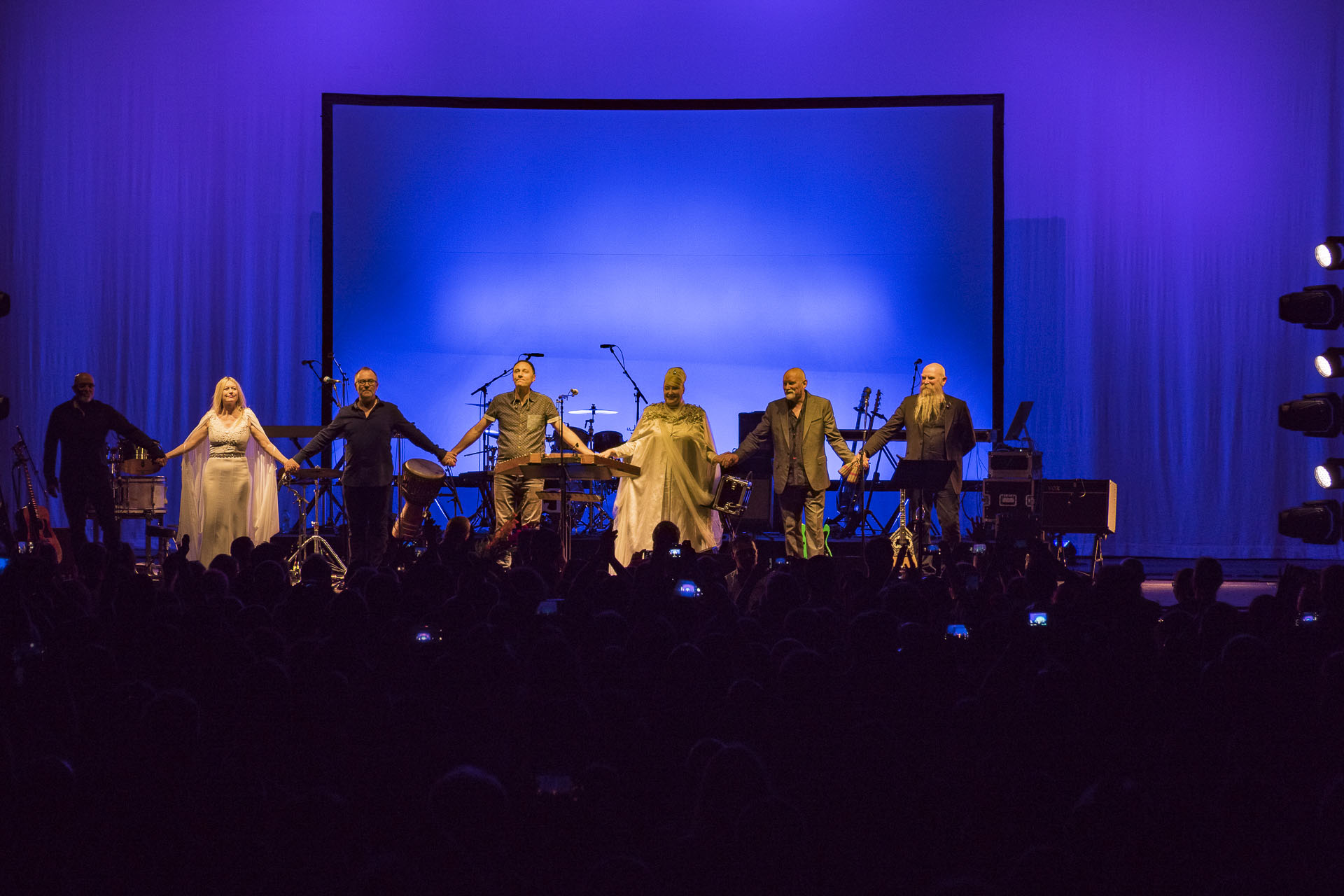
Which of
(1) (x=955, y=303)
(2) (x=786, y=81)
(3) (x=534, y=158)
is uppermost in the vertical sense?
(2) (x=786, y=81)

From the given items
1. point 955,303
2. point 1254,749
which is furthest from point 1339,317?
point 955,303

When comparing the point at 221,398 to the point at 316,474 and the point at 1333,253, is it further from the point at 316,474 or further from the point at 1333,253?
the point at 1333,253

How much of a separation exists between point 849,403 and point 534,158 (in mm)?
4276

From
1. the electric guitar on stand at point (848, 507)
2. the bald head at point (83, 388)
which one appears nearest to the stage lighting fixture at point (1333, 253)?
the electric guitar on stand at point (848, 507)

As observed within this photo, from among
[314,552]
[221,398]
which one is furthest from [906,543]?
[221,398]

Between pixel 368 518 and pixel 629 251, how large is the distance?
5338 mm

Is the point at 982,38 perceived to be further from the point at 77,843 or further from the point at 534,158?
the point at 77,843

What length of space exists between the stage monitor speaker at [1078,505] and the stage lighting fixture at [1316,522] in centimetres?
591

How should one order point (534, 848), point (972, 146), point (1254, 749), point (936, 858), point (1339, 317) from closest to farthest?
point (534, 848)
point (936, 858)
point (1254, 749)
point (1339, 317)
point (972, 146)

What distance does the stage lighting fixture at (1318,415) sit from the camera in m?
4.37

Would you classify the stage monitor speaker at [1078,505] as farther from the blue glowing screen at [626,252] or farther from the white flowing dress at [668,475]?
the white flowing dress at [668,475]

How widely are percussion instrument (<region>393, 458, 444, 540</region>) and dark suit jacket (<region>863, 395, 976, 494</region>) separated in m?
3.28

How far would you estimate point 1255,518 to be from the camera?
12734 mm

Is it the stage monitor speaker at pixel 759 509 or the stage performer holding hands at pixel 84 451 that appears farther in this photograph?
the stage monitor speaker at pixel 759 509
